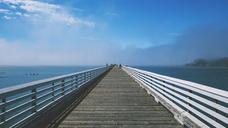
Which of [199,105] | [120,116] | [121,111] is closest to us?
[199,105]

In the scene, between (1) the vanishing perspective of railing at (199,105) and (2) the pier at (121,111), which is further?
(2) the pier at (121,111)

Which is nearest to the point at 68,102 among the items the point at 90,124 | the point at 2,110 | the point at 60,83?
the point at 60,83

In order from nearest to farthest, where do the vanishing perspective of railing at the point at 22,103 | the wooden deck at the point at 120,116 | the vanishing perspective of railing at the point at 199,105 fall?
the vanishing perspective of railing at the point at 199,105 → the vanishing perspective of railing at the point at 22,103 → the wooden deck at the point at 120,116

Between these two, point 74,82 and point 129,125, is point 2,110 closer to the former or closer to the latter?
point 129,125

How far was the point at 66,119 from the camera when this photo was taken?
29.2 feet

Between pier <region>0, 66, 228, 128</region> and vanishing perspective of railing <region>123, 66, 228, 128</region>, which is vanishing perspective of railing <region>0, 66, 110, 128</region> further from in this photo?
vanishing perspective of railing <region>123, 66, 228, 128</region>

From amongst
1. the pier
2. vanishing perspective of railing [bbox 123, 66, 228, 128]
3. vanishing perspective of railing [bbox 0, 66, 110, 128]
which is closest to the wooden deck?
the pier

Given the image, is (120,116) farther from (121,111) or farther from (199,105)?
(199,105)

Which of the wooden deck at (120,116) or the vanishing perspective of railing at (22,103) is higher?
the vanishing perspective of railing at (22,103)

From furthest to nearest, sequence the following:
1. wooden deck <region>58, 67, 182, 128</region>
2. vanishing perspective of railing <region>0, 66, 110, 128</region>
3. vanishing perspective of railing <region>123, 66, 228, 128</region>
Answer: wooden deck <region>58, 67, 182, 128</region>
vanishing perspective of railing <region>0, 66, 110, 128</region>
vanishing perspective of railing <region>123, 66, 228, 128</region>

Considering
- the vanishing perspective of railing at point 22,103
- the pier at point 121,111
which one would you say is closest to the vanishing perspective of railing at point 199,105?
the pier at point 121,111

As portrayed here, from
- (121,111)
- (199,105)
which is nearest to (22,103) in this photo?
(121,111)

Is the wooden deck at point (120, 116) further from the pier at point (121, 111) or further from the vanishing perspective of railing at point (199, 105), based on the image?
the vanishing perspective of railing at point (199, 105)

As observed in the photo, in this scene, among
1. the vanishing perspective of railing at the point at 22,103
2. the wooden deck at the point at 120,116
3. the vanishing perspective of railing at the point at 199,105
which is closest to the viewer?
the vanishing perspective of railing at the point at 199,105
